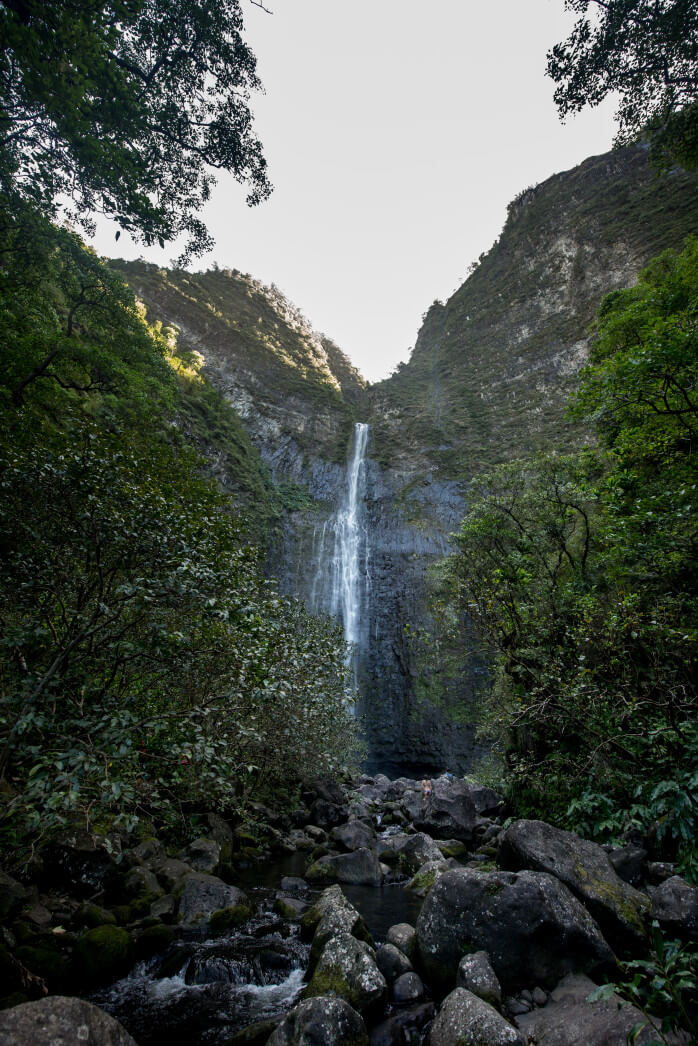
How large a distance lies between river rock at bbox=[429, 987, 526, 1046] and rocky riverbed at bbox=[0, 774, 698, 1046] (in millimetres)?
12

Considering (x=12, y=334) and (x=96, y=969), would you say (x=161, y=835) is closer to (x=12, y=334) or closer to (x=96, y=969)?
(x=96, y=969)

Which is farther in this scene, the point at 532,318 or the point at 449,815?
the point at 532,318

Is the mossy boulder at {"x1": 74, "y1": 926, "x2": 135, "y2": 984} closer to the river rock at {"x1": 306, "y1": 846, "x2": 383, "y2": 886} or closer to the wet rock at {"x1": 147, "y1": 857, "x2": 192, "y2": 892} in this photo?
the wet rock at {"x1": 147, "y1": 857, "x2": 192, "y2": 892}

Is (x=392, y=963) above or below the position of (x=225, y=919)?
above

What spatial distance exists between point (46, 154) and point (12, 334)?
391cm

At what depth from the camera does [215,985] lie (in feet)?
18.2

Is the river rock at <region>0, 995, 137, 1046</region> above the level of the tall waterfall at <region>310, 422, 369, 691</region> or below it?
below

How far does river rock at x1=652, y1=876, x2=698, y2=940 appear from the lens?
4941 millimetres

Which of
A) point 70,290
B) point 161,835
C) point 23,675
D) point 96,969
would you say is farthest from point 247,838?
point 70,290

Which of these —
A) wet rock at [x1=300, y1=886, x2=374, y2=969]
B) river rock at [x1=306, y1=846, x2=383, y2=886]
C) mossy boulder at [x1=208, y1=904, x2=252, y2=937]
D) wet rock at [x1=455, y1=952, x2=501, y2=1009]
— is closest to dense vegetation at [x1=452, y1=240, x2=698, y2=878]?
wet rock at [x1=455, y1=952, x2=501, y2=1009]

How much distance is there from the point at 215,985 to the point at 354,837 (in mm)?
6841

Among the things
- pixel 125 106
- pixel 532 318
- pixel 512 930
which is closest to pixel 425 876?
pixel 512 930

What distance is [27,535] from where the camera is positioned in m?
5.12

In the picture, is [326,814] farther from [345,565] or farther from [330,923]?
[345,565]
